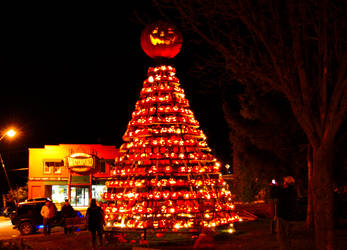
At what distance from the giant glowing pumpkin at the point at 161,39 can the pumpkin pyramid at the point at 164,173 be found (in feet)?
2.74

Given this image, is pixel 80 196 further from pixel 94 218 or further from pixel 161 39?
pixel 94 218

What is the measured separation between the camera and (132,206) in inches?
632

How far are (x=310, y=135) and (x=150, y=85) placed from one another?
9.14 m

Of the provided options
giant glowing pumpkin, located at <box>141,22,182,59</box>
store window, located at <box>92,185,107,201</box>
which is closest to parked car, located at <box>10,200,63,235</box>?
giant glowing pumpkin, located at <box>141,22,182,59</box>

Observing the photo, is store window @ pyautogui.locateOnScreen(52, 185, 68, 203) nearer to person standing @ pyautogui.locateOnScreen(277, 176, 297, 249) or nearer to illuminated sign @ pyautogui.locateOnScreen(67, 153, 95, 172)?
illuminated sign @ pyautogui.locateOnScreen(67, 153, 95, 172)

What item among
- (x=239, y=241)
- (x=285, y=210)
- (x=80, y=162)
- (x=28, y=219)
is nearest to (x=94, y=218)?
(x=239, y=241)

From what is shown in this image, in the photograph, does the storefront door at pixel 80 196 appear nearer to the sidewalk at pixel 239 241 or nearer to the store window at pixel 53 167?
the store window at pixel 53 167

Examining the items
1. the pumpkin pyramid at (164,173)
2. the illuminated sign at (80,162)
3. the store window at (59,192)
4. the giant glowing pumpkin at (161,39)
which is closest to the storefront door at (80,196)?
the store window at (59,192)

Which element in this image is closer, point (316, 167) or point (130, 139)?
point (316, 167)

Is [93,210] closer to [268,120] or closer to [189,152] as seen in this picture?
[189,152]

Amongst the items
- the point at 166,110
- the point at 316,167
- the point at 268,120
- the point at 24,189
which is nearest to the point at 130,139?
the point at 166,110

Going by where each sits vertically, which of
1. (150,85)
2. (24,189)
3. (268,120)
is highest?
(150,85)

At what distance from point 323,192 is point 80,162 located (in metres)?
36.0

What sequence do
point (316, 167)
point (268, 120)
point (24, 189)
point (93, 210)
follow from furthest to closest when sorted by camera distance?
point (24, 189) → point (268, 120) → point (93, 210) → point (316, 167)
